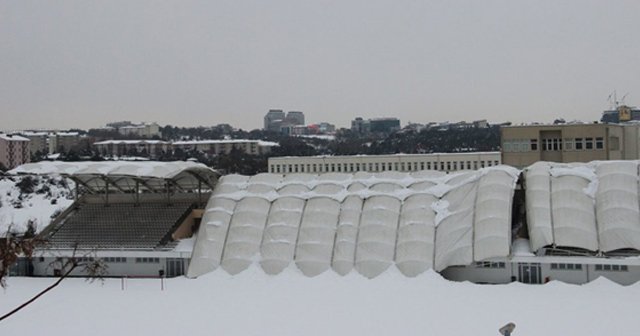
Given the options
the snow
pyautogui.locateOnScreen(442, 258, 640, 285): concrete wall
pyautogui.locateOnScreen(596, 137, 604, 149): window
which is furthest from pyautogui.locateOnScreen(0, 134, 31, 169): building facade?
the snow

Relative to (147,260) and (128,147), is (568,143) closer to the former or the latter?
(147,260)

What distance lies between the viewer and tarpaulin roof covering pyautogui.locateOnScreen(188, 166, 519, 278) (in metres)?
30.2

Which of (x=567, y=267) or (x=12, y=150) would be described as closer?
(x=567, y=267)

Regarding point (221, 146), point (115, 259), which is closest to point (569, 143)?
point (115, 259)

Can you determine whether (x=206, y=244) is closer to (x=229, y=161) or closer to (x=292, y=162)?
(x=292, y=162)

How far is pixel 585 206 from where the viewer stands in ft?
98.1

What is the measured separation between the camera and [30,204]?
8606 centimetres

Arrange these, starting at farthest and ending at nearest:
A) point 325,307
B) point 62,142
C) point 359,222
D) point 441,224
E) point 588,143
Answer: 1. point 62,142
2. point 588,143
3. point 359,222
4. point 441,224
5. point 325,307

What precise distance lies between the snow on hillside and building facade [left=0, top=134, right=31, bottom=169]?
122 ft

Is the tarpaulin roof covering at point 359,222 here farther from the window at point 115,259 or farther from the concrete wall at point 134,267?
the window at point 115,259

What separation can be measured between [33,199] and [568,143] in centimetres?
7265

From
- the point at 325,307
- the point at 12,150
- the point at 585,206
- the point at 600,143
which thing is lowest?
the point at 325,307

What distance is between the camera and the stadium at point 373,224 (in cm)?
2875

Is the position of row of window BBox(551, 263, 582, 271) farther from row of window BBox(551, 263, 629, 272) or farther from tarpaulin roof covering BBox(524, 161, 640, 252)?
tarpaulin roof covering BBox(524, 161, 640, 252)
